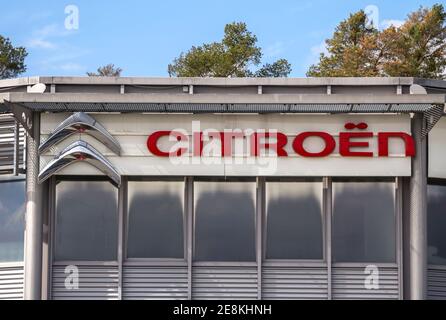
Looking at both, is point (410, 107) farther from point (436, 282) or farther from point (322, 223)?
point (436, 282)

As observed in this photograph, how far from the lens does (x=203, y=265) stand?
19688 mm

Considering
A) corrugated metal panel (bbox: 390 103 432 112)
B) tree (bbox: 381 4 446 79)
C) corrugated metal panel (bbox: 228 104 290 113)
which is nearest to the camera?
corrugated metal panel (bbox: 390 103 432 112)

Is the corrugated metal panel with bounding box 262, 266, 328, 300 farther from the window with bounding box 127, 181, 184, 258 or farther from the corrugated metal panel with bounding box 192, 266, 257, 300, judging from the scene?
the window with bounding box 127, 181, 184, 258

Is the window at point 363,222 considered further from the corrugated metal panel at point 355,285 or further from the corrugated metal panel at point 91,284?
the corrugated metal panel at point 91,284

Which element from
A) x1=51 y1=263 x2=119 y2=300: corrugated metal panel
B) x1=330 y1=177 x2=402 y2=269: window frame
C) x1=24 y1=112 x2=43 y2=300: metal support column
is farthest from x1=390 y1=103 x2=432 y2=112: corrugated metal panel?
x1=24 y1=112 x2=43 y2=300: metal support column

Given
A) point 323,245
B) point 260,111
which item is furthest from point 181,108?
point 323,245

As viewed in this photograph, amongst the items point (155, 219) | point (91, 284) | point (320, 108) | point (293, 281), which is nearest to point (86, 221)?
point (91, 284)

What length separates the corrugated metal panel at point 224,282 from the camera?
19594 millimetres

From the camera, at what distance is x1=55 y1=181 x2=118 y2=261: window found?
19953 mm

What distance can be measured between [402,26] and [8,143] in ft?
182

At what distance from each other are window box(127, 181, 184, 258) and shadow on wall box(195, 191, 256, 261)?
50 cm

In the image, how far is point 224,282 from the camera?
19.7 meters

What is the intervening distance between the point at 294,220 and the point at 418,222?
298 centimetres
